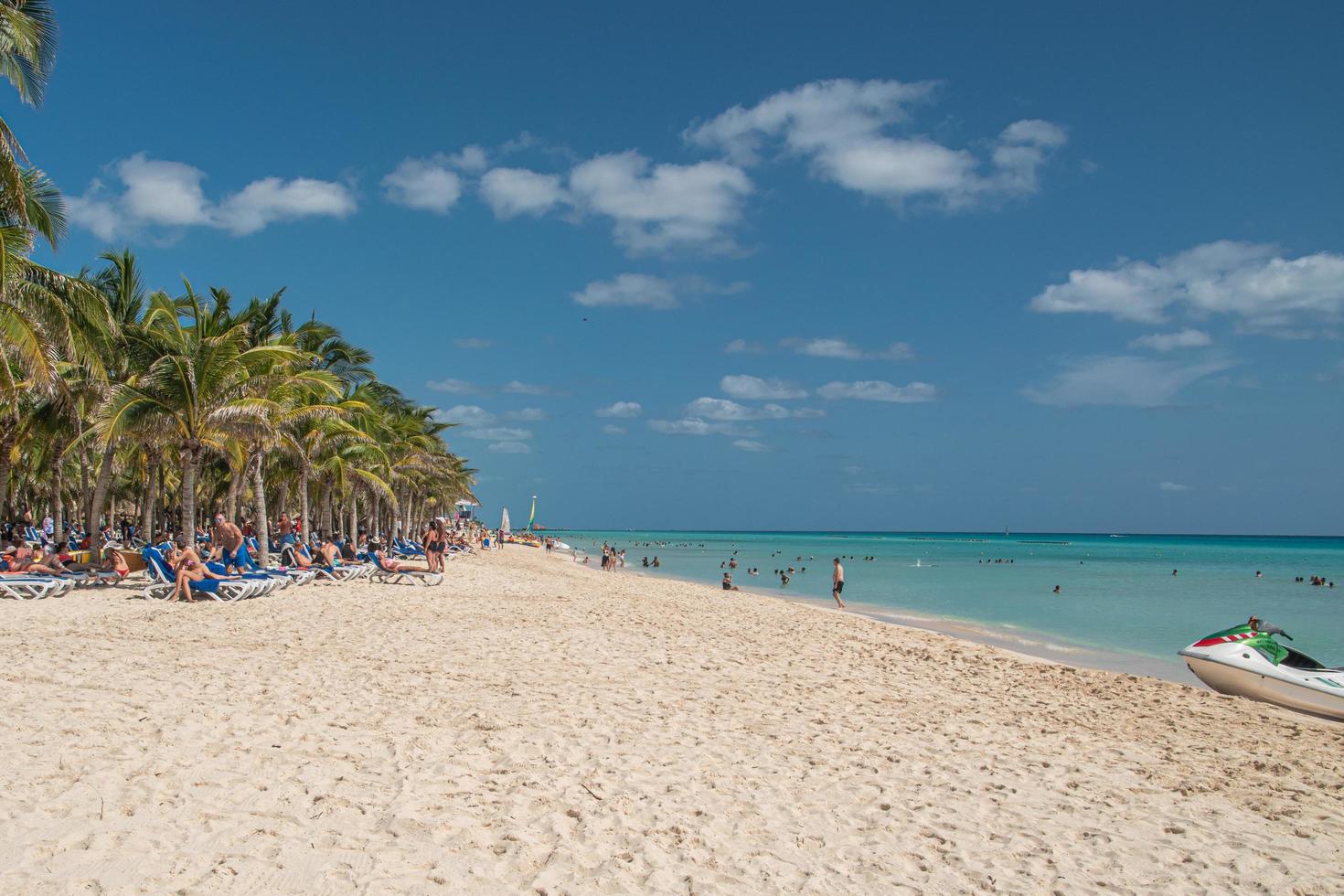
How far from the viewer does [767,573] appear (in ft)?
153

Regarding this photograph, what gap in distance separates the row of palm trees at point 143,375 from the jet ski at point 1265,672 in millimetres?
16092

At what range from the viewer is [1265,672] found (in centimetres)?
1012

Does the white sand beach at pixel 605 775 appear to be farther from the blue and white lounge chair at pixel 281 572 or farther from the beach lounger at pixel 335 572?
the beach lounger at pixel 335 572

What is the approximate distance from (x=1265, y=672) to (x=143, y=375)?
2004 cm

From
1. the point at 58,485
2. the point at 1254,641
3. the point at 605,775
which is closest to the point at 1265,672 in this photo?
the point at 1254,641

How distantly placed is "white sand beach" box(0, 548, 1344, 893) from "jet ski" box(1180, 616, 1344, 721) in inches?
38.6

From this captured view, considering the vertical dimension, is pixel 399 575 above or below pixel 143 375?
below

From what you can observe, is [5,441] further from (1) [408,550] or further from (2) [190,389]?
(1) [408,550]

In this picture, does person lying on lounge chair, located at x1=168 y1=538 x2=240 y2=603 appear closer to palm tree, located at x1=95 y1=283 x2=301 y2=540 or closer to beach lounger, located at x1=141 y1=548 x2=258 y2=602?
beach lounger, located at x1=141 y1=548 x2=258 y2=602

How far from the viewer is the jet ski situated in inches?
381

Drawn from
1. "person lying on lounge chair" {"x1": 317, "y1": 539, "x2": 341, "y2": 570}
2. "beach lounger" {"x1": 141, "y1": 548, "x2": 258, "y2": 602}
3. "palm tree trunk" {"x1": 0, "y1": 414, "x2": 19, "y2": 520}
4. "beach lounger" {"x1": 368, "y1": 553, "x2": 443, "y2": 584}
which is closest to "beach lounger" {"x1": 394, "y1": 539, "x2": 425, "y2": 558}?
"beach lounger" {"x1": 368, "y1": 553, "x2": 443, "y2": 584}

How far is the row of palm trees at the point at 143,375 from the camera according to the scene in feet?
37.5

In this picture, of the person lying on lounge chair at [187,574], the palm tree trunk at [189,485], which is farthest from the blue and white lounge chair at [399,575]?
the person lying on lounge chair at [187,574]

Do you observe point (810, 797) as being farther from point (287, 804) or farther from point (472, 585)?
point (472, 585)
